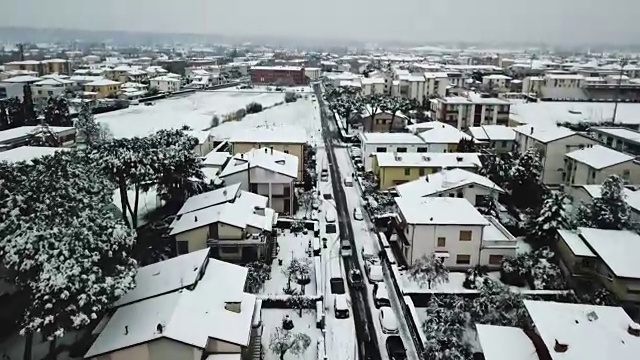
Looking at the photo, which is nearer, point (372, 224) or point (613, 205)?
point (613, 205)

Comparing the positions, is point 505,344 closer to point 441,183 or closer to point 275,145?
point 441,183

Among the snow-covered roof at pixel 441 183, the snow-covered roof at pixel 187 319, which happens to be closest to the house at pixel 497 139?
the snow-covered roof at pixel 441 183

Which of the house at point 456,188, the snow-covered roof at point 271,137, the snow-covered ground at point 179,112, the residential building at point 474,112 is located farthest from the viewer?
the snow-covered ground at point 179,112

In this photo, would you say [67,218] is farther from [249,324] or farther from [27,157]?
[27,157]

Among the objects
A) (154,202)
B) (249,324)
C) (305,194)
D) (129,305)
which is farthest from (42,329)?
(305,194)

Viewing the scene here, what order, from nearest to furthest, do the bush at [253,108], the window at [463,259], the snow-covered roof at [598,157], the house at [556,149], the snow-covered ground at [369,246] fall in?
the snow-covered ground at [369,246] < the window at [463,259] < the snow-covered roof at [598,157] < the house at [556,149] < the bush at [253,108]

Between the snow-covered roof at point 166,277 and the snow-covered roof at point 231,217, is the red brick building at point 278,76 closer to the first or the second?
the snow-covered roof at point 231,217

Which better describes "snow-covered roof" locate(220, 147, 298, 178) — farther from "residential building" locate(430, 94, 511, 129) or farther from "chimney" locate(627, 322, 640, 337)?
"residential building" locate(430, 94, 511, 129)

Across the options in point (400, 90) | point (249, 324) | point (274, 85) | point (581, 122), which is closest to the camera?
point (249, 324)

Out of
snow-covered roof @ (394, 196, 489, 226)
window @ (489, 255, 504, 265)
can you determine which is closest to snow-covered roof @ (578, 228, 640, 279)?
window @ (489, 255, 504, 265)
